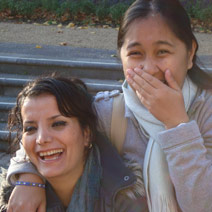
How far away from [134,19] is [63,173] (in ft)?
3.10

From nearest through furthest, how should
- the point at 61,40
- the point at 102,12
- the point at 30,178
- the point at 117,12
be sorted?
the point at 30,178 → the point at 61,40 → the point at 117,12 → the point at 102,12

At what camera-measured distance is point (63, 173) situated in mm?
2178

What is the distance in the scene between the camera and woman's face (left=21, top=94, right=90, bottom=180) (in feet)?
7.04

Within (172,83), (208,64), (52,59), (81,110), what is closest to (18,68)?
(52,59)

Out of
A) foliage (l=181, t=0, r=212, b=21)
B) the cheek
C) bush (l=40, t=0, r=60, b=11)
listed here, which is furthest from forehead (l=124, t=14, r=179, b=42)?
bush (l=40, t=0, r=60, b=11)

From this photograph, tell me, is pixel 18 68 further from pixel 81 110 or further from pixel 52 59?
pixel 81 110

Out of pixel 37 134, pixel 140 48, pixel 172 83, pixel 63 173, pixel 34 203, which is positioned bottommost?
pixel 34 203

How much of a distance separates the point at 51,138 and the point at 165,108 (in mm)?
633

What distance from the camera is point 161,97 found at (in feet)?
6.64

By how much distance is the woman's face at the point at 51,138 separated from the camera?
214 cm

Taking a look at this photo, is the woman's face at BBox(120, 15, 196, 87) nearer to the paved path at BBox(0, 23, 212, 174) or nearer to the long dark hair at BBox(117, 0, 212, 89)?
the long dark hair at BBox(117, 0, 212, 89)

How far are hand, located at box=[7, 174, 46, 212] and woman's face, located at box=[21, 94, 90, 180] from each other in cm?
12

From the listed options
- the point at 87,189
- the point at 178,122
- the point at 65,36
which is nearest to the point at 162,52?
the point at 178,122

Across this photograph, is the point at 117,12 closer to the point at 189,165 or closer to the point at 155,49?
the point at 155,49
